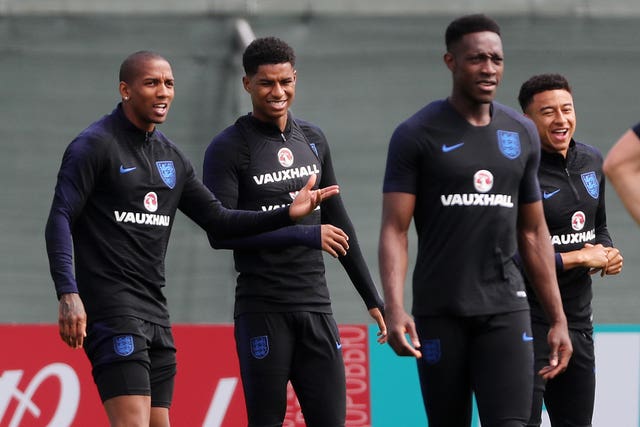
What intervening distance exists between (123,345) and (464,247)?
1.60 meters

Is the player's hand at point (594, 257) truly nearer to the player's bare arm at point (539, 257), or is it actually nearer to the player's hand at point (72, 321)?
the player's bare arm at point (539, 257)

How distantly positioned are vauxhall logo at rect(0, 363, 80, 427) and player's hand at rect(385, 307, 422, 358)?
4.12 metres

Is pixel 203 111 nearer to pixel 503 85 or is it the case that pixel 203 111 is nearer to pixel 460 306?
pixel 503 85

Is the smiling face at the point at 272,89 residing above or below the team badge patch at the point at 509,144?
above

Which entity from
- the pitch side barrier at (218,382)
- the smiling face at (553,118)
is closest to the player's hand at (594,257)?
the smiling face at (553,118)

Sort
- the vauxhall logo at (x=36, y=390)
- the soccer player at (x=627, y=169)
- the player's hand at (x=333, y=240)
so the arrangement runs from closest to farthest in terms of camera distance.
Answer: the soccer player at (x=627, y=169) < the player's hand at (x=333, y=240) < the vauxhall logo at (x=36, y=390)

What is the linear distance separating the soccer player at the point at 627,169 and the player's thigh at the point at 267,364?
2.22 meters

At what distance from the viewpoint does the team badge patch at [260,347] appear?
658 centimetres

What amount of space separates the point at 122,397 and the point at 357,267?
1524 mm

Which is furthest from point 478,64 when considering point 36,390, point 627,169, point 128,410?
point 36,390

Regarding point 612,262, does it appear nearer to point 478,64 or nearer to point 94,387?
point 478,64

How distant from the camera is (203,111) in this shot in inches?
420

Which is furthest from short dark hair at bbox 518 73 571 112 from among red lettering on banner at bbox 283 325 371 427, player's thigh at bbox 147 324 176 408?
red lettering on banner at bbox 283 325 371 427

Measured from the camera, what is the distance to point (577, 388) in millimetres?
7059
